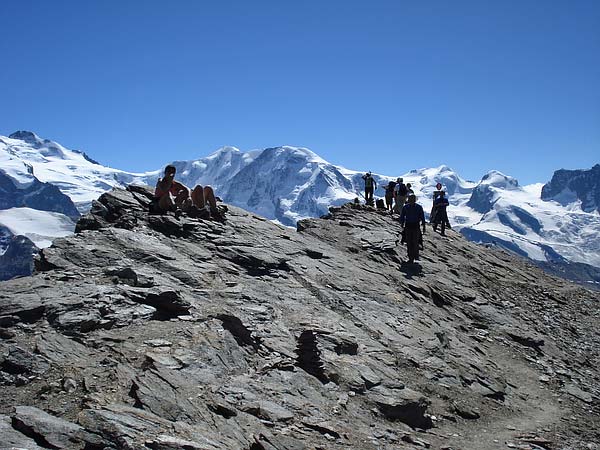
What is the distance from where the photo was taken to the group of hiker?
3008 centimetres

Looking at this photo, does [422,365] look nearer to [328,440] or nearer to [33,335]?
[328,440]

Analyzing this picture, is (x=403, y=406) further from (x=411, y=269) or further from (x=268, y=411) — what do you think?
(x=411, y=269)

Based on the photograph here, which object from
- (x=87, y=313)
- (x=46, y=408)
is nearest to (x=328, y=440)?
(x=46, y=408)

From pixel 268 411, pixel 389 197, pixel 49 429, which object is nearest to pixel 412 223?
pixel 389 197

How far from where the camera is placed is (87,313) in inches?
614

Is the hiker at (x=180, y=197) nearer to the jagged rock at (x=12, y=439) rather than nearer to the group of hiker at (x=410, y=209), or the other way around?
the group of hiker at (x=410, y=209)

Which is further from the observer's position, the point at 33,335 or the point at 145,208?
the point at 145,208

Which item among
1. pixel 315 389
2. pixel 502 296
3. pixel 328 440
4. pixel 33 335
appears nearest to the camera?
pixel 328 440

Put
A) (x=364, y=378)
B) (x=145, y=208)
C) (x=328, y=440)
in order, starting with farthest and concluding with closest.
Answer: (x=145, y=208) → (x=364, y=378) → (x=328, y=440)

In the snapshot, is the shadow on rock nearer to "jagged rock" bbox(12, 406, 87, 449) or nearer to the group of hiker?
the group of hiker

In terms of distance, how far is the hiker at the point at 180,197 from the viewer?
25703 millimetres

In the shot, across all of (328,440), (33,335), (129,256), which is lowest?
(328,440)

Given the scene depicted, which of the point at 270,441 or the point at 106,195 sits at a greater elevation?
the point at 106,195

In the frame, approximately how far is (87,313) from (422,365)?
10.9m
